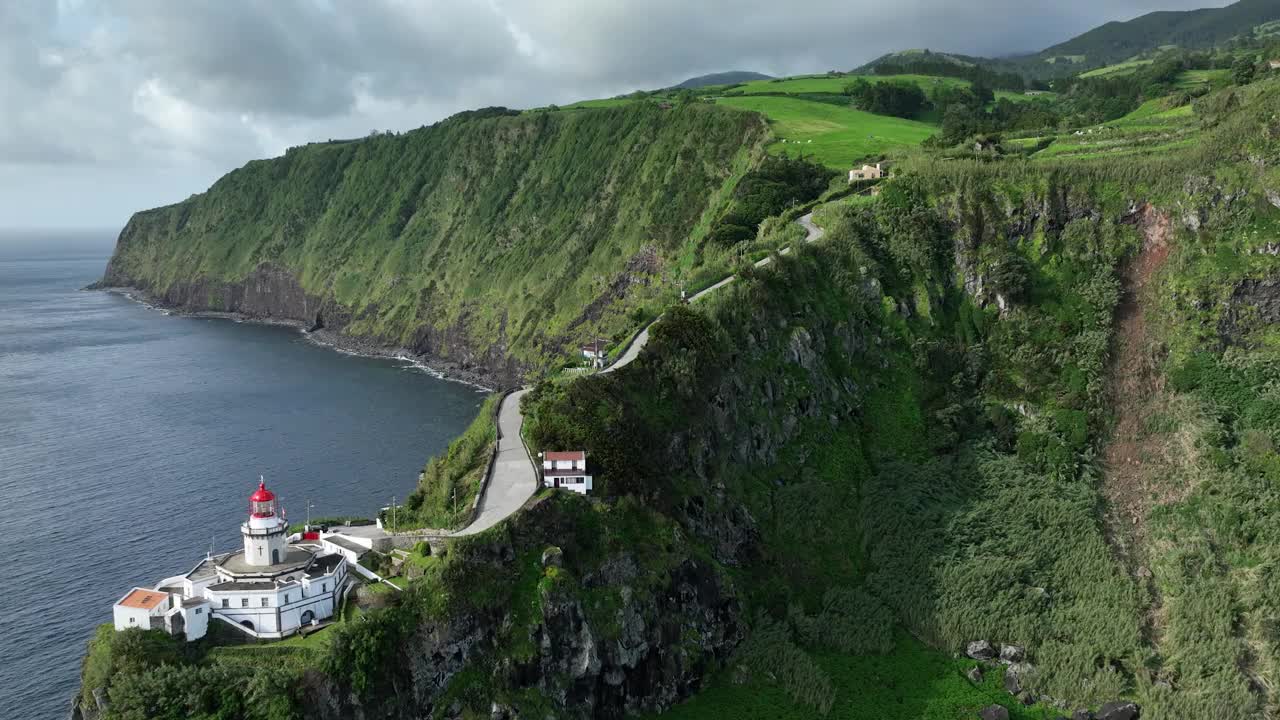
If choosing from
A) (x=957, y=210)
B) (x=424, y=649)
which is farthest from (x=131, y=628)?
(x=957, y=210)

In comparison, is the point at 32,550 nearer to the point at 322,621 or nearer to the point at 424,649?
the point at 322,621

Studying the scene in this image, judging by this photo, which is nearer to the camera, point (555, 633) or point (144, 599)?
point (144, 599)

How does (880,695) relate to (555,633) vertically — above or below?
below

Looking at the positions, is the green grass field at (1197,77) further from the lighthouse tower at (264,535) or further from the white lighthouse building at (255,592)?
the lighthouse tower at (264,535)

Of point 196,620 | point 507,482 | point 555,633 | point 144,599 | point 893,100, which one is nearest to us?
point 196,620

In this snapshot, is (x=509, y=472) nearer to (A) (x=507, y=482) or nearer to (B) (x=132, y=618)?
(A) (x=507, y=482)

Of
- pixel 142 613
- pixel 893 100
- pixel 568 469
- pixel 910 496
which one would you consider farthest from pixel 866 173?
pixel 142 613
